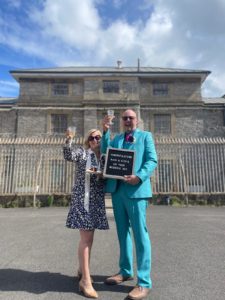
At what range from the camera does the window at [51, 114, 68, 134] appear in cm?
2075

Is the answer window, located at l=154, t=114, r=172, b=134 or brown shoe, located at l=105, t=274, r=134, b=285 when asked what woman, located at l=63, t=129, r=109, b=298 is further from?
window, located at l=154, t=114, r=172, b=134

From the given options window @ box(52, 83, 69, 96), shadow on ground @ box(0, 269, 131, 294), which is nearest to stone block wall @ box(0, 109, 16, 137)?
window @ box(52, 83, 69, 96)

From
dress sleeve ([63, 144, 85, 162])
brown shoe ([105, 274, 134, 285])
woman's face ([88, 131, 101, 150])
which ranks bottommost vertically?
brown shoe ([105, 274, 134, 285])

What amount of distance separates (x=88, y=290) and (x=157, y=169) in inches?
365

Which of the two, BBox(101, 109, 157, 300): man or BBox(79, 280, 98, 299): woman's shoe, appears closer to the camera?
BBox(79, 280, 98, 299): woman's shoe

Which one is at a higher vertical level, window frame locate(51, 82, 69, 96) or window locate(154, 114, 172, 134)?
window frame locate(51, 82, 69, 96)

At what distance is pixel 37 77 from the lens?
21.0 metres

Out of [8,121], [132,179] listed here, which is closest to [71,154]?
[132,179]

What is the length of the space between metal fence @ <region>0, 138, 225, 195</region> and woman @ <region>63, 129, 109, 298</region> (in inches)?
332

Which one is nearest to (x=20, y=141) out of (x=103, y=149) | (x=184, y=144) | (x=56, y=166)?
(x=56, y=166)

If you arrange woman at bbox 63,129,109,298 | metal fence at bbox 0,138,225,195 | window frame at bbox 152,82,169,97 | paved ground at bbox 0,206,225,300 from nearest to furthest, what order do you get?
paved ground at bbox 0,206,225,300 → woman at bbox 63,129,109,298 → metal fence at bbox 0,138,225,195 → window frame at bbox 152,82,169,97

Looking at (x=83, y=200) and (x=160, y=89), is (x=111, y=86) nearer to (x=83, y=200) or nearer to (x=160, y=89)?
(x=160, y=89)

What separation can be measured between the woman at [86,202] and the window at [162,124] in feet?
57.2

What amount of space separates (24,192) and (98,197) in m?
9.02
